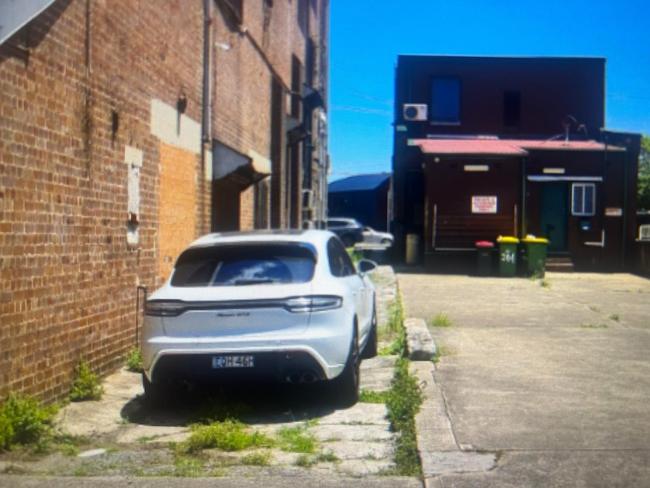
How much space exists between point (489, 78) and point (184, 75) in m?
18.5

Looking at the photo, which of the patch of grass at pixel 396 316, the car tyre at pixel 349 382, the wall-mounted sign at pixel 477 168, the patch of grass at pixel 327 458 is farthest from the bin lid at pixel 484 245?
the patch of grass at pixel 327 458

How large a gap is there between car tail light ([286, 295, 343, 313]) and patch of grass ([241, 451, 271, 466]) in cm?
147

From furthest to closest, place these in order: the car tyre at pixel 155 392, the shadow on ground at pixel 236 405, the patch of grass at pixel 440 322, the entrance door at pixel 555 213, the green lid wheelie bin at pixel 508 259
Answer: the entrance door at pixel 555 213 < the green lid wheelie bin at pixel 508 259 < the patch of grass at pixel 440 322 < the car tyre at pixel 155 392 < the shadow on ground at pixel 236 405

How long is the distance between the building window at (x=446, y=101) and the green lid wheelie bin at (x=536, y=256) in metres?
7.30

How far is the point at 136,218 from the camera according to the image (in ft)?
32.3

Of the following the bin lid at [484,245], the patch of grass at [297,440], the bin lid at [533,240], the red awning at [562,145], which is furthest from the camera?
the red awning at [562,145]

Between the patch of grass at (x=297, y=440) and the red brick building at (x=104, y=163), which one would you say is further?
the red brick building at (x=104, y=163)

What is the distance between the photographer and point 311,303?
23.5 ft

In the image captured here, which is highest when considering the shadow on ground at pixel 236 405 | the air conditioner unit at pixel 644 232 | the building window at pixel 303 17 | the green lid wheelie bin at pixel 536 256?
the building window at pixel 303 17

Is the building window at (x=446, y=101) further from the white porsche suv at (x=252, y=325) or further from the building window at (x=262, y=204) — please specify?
the white porsche suv at (x=252, y=325)

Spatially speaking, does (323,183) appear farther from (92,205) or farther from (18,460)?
(18,460)

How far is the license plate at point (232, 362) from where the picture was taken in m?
7.05

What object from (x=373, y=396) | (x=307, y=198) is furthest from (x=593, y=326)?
(x=307, y=198)

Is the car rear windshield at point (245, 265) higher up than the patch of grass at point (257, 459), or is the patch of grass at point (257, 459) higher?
the car rear windshield at point (245, 265)
